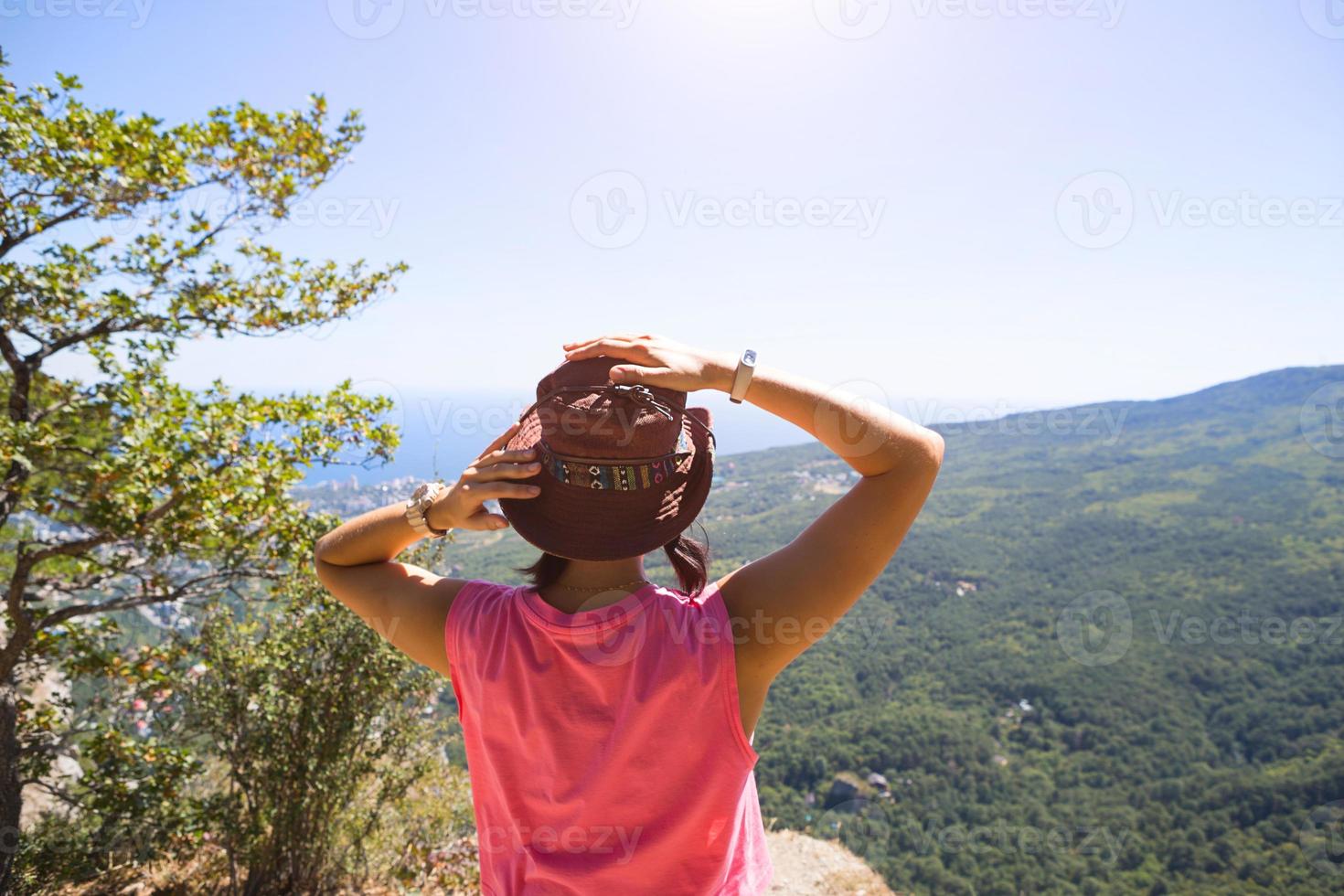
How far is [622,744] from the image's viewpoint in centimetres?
108

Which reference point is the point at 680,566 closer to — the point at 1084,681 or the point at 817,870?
the point at 817,870

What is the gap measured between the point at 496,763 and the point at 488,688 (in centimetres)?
15

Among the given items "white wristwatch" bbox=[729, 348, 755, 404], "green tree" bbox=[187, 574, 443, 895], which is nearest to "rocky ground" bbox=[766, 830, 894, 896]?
"green tree" bbox=[187, 574, 443, 895]

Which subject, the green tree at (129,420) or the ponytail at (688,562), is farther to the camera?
the green tree at (129,420)

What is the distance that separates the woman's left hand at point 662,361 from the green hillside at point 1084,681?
0.48 m

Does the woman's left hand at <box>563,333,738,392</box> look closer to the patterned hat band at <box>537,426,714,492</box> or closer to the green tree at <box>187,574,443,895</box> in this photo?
the patterned hat band at <box>537,426,714,492</box>

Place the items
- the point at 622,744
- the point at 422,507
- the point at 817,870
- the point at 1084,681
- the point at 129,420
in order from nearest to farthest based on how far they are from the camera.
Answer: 1. the point at 622,744
2. the point at 422,507
3. the point at 129,420
4. the point at 817,870
5. the point at 1084,681

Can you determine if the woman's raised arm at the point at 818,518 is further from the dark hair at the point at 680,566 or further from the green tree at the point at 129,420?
the green tree at the point at 129,420

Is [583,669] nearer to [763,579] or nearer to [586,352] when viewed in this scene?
[763,579]

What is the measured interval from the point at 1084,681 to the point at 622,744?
70.0 metres

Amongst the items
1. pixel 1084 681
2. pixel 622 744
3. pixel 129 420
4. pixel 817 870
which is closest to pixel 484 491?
pixel 622 744

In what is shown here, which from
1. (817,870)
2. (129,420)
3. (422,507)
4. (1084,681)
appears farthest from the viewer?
(1084,681)

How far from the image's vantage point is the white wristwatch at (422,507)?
1.26 metres

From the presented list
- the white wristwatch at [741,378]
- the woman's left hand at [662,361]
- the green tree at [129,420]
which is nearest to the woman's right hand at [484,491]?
the woman's left hand at [662,361]
